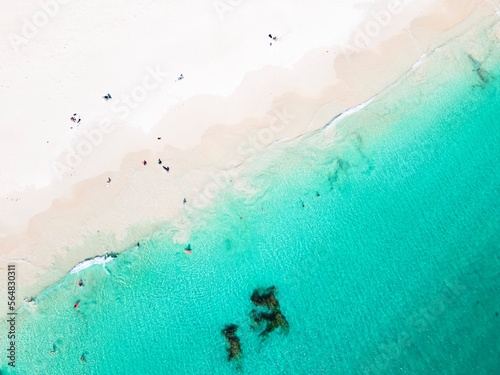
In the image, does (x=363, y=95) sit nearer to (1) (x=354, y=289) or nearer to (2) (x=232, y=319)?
(1) (x=354, y=289)

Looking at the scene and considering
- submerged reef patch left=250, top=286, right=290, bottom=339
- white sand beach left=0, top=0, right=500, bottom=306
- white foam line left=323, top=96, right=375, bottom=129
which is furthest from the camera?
white foam line left=323, top=96, right=375, bottom=129

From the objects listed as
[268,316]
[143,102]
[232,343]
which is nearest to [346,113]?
[143,102]

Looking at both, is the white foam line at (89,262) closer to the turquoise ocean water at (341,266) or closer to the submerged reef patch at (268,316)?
the turquoise ocean water at (341,266)

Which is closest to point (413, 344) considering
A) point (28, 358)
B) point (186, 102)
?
point (186, 102)

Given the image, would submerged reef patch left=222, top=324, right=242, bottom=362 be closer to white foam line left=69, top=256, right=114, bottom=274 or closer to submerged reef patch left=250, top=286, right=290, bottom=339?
submerged reef patch left=250, top=286, right=290, bottom=339

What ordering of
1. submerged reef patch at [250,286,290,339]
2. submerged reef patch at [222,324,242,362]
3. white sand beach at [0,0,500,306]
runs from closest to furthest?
white sand beach at [0,0,500,306] < submerged reef patch at [222,324,242,362] < submerged reef patch at [250,286,290,339]

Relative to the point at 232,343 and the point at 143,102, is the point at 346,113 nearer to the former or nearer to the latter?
the point at 143,102

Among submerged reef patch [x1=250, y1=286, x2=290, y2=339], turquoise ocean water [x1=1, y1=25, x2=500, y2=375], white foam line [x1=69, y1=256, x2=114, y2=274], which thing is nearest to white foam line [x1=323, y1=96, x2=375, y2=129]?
turquoise ocean water [x1=1, y1=25, x2=500, y2=375]
